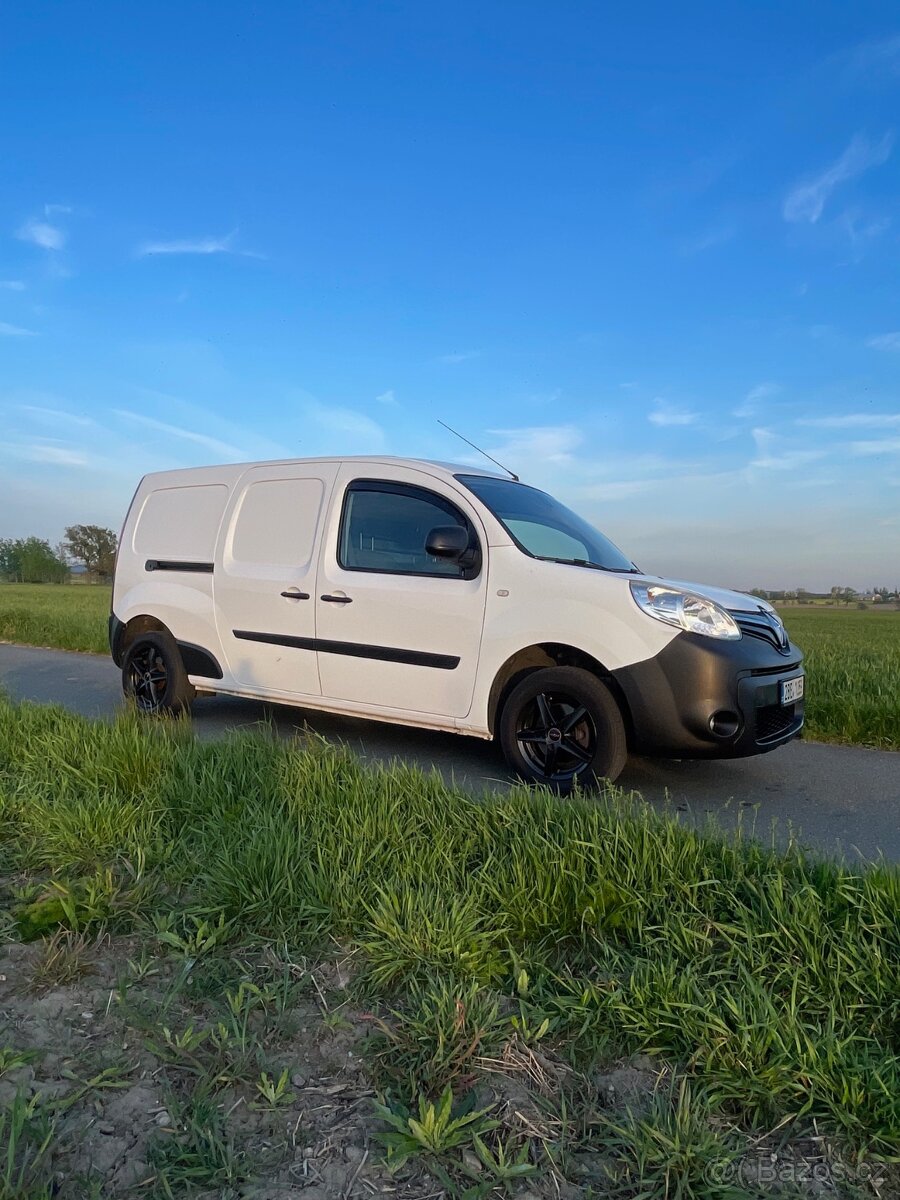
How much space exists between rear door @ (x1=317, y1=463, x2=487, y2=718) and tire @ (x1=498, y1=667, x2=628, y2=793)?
366 millimetres

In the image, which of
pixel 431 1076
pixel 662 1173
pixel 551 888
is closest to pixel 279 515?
pixel 551 888

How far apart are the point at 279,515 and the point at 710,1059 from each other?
4565 mm

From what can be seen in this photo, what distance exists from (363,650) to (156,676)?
2222 mm

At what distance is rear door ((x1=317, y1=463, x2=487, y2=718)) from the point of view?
4.81 m

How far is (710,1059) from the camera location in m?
1.91

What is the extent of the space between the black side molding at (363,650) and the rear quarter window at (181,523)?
2.78 feet

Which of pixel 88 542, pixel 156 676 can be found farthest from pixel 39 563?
pixel 156 676

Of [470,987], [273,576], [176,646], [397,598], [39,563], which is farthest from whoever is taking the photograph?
[39,563]

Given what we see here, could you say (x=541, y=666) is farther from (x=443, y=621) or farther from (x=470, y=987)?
(x=470, y=987)

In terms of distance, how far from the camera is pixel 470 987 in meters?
2.21

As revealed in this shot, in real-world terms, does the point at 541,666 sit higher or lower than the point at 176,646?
higher

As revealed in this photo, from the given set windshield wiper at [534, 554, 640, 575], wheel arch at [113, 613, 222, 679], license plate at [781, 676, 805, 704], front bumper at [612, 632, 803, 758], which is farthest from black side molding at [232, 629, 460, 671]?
license plate at [781, 676, 805, 704]

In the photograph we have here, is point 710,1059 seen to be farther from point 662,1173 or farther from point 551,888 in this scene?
point 551,888

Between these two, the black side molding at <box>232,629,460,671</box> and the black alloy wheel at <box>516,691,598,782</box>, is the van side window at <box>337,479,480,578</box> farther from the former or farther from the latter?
the black alloy wheel at <box>516,691,598,782</box>
